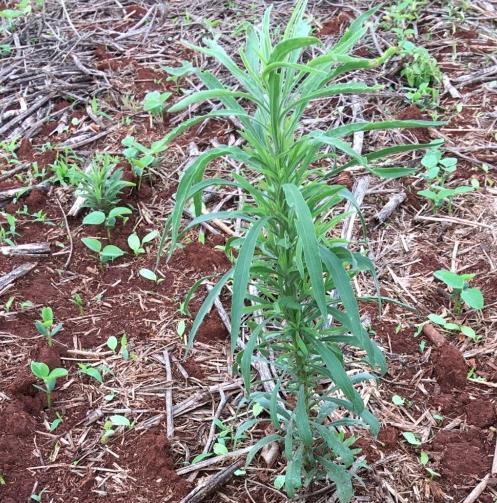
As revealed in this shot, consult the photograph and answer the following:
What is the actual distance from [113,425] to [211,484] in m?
0.51

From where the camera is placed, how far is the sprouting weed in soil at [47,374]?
98.6 inches

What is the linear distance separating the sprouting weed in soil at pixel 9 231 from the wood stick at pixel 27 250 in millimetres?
48

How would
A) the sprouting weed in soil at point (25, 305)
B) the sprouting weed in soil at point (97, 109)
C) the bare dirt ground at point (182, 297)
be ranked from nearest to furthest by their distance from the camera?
the bare dirt ground at point (182, 297) < the sprouting weed in soil at point (25, 305) < the sprouting weed in soil at point (97, 109)

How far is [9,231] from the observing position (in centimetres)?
339

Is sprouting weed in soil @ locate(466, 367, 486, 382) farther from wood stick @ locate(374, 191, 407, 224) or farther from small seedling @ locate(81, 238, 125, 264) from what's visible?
small seedling @ locate(81, 238, 125, 264)

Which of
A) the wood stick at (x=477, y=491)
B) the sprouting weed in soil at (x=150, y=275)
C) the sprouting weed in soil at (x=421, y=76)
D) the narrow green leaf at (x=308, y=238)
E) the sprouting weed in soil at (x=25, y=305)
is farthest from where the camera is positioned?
the sprouting weed in soil at (x=421, y=76)

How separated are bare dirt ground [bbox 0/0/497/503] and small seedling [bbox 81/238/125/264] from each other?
7cm

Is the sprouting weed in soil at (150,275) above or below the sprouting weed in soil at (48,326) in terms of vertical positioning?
below

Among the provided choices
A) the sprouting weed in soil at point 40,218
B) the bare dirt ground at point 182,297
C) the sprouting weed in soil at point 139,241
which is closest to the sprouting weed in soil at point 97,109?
the bare dirt ground at point 182,297

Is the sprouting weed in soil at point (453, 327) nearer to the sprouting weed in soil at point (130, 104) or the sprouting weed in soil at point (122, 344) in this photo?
the sprouting weed in soil at point (122, 344)

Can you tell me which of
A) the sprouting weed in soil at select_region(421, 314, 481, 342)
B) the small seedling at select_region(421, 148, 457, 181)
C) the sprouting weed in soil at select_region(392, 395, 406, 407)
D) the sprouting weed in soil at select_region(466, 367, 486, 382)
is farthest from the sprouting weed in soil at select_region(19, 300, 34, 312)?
the small seedling at select_region(421, 148, 457, 181)

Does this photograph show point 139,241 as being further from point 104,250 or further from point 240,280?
point 240,280

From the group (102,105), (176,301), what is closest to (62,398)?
(176,301)

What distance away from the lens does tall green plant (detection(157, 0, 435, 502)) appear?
1602mm
